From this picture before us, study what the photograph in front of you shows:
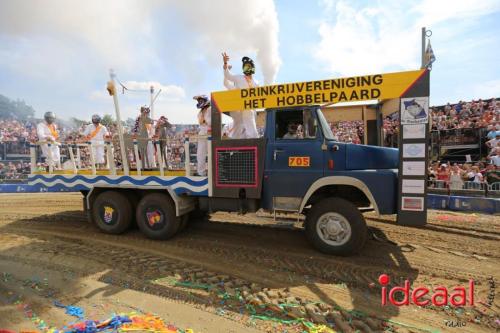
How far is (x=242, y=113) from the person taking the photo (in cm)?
568

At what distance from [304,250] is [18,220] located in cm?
695

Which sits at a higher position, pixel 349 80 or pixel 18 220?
pixel 349 80

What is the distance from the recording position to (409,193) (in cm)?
460

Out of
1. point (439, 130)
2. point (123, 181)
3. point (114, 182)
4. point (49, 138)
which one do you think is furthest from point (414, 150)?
point (439, 130)

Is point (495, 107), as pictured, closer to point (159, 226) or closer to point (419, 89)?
point (419, 89)

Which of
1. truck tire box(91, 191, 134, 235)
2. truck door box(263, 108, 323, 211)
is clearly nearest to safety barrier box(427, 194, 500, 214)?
truck door box(263, 108, 323, 211)

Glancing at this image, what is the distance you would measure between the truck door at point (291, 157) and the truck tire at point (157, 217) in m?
1.83

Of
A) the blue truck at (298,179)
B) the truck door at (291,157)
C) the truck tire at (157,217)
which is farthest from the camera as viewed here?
the truck tire at (157,217)

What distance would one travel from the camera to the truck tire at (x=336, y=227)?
472 centimetres

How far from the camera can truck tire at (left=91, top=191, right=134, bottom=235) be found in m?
6.12

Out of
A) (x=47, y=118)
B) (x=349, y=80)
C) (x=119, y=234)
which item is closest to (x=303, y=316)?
(x=349, y=80)

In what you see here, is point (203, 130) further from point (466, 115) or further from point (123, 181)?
point (466, 115)

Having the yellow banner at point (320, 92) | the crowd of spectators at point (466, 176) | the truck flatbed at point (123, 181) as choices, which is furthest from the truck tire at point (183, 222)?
the crowd of spectators at point (466, 176)

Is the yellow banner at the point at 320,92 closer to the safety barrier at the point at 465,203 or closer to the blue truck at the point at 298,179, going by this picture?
the blue truck at the point at 298,179
